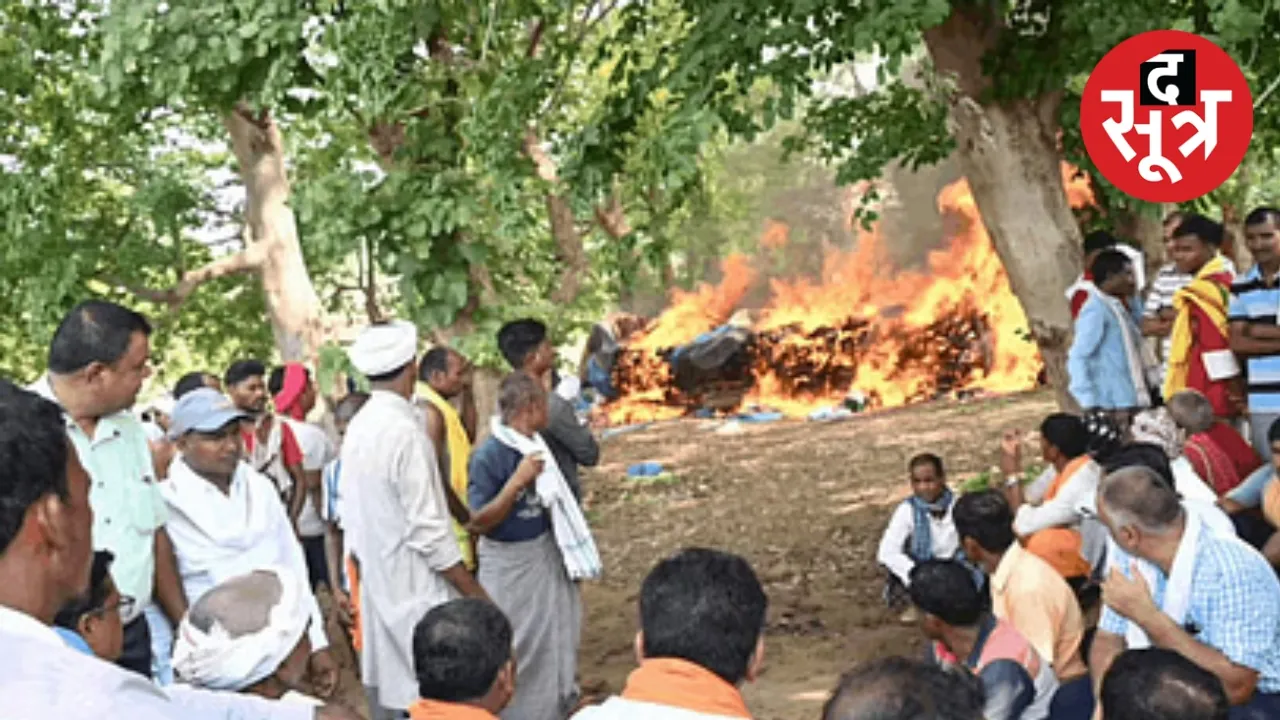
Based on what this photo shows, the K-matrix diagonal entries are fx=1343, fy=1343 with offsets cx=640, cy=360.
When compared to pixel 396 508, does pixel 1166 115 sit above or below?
above

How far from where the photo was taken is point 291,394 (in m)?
7.88

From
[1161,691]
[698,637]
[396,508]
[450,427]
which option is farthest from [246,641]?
[450,427]

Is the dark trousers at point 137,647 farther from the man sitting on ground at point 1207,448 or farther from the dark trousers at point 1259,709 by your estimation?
the man sitting on ground at point 1207,448

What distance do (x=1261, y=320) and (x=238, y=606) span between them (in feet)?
16.4

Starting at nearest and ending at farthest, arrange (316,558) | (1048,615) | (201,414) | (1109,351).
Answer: (201,414) → (1048,615) → (1109,351) → (316,558)

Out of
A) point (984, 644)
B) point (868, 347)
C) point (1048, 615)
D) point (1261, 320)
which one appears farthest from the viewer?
point (868, 347)

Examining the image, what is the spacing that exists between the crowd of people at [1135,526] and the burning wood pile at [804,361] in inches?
547

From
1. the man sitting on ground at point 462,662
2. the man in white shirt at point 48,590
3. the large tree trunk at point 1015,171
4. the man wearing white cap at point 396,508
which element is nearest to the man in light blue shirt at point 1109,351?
the large tree trunk at point 1015,171

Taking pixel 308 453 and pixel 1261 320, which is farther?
pixel 308 453

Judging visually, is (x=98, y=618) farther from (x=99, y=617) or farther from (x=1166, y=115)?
(x=1166, y=115)

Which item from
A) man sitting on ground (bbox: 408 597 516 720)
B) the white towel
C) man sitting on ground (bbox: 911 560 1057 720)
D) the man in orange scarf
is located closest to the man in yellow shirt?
the white towel

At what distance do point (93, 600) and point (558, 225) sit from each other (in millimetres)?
13055

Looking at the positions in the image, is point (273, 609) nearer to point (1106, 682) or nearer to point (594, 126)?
→ point (1106, 682)

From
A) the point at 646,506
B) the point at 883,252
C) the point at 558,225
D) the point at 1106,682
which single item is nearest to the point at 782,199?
the point at 883,252
